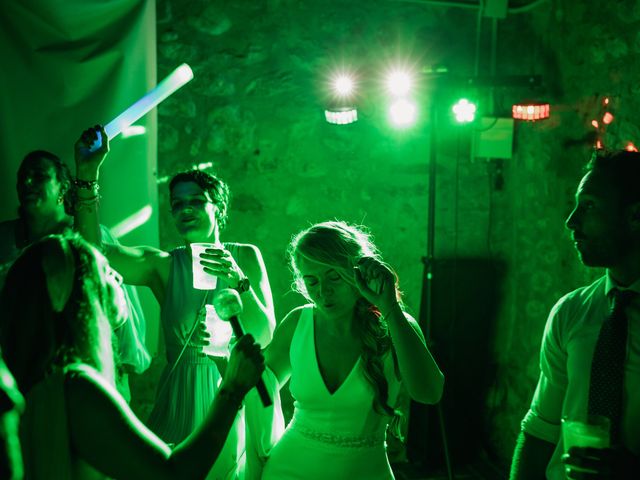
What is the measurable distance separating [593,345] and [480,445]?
8.91ft

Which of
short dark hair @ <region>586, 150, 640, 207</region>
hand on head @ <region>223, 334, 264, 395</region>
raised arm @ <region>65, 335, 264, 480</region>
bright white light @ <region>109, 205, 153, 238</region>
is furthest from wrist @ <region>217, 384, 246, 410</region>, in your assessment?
bright white light @ <region>109, 205, 153, 238</region>

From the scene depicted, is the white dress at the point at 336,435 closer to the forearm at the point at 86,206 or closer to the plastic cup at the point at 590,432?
the plastic cup at the point at 590,432

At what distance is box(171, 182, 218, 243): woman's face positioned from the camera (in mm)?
2602

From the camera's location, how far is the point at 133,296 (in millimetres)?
3004

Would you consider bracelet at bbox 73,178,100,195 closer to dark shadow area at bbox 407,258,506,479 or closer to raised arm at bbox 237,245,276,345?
raised arm at bbox 237,245,276,345

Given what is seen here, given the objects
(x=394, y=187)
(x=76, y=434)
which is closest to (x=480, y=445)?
(x=394, y=187)

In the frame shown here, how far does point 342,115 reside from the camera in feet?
12.3

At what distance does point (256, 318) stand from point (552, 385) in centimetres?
108

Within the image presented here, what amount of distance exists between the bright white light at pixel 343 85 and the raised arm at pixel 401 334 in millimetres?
2122

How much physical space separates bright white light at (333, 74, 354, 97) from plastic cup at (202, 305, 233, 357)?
79.7 inches

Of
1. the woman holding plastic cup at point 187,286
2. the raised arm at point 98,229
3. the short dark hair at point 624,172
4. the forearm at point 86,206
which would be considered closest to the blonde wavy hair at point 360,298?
the woman holding plastic cup at point 187,286

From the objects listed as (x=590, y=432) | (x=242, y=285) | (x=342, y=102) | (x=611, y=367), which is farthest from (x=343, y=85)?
(x=590, y=432)

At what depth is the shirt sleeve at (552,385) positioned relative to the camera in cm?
184

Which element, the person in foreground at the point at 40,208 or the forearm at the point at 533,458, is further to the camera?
the person in foreground at the point at 40,208
